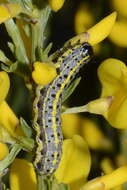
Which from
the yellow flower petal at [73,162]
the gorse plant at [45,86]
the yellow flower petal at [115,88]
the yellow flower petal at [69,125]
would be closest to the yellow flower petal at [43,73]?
the gorse plant at [45,86]

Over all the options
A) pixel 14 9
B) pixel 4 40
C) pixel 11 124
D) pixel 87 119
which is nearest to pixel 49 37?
pixel 4 40

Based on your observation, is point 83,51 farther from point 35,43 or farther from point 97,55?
point 97,55

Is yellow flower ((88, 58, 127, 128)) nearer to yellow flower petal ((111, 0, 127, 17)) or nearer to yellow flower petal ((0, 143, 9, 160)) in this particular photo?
yellow flower petal ((0, 143, 9, 160))

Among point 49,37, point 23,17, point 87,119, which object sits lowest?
point 87,119

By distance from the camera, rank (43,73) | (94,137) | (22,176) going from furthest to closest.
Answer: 1. (94,137)
2. (22,176)
3. (43,73)

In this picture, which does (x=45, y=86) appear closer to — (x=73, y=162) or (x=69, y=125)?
(x=73, y=162)

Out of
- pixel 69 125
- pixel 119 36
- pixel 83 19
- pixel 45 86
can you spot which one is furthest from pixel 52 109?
pixel 83 19
